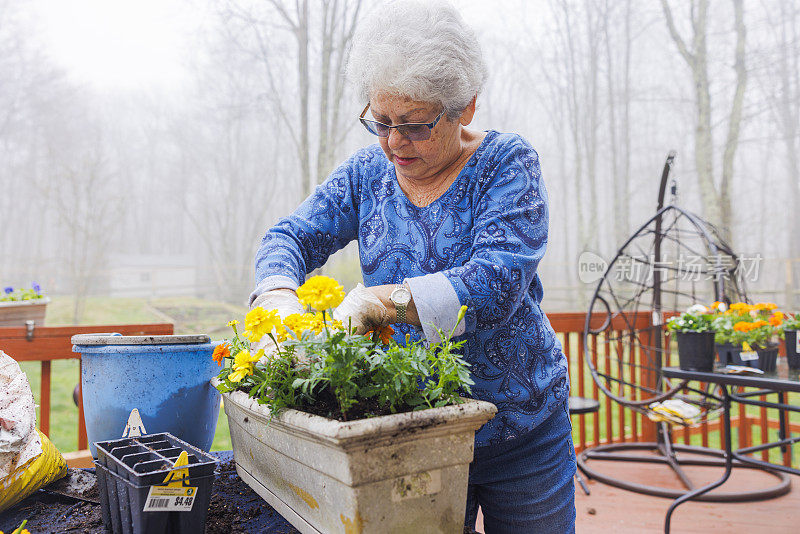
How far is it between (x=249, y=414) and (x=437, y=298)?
343mm

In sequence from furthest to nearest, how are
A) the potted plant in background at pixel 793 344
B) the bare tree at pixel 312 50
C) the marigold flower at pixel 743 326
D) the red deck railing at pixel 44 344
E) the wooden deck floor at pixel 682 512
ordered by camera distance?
the bare tree at pixel 312 50
the wooden deck floor at pixel 682 512
the marigold flower at pixel 743 326
the potted plant in background at pixel 793 344
the red deck railing at pixel 44 344

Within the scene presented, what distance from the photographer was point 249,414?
87cm

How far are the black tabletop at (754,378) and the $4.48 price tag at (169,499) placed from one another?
6.88ft

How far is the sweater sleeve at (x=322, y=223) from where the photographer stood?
1.09 m

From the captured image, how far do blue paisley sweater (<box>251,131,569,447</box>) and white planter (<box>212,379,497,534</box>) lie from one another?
0.19 m

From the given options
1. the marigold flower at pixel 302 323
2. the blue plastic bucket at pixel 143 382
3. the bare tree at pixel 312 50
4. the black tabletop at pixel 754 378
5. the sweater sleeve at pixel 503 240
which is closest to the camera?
the marigold flower at pixel 302 323

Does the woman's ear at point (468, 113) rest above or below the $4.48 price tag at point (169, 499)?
above

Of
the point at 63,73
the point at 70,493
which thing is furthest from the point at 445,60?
the point at 63,73

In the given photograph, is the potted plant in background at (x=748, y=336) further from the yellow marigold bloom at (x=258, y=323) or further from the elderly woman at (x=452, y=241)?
the yellow marigold bloom at (x=258, y=323)

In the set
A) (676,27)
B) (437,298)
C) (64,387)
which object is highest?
(676,27)

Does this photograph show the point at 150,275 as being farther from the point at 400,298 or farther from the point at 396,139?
the point at 400,298

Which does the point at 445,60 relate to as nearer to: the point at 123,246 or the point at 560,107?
the point at 123,246

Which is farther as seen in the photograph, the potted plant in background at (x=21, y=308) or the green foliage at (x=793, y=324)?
the potted plant in background at (x=21, y=308)

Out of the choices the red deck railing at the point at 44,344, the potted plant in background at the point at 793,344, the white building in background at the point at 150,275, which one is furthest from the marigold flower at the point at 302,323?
the white building in background at the point at 150,275
